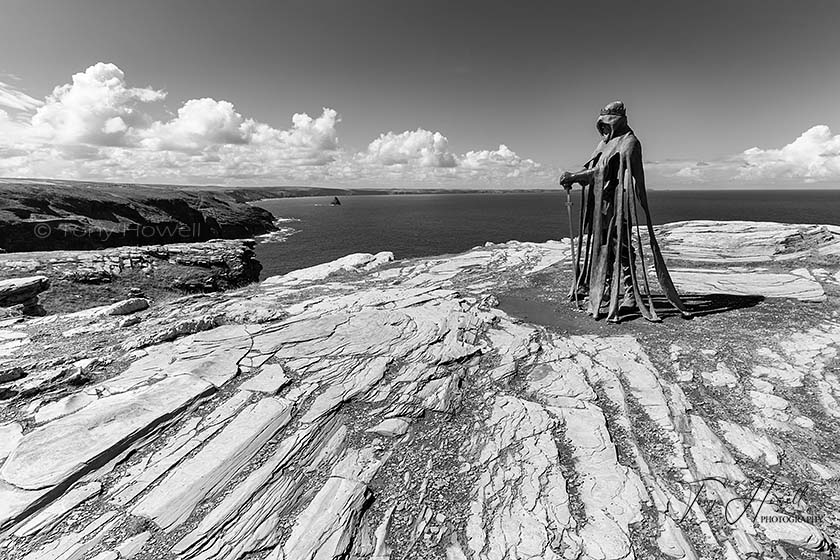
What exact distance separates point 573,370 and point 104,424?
8.07 m

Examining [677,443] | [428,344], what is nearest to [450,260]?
[428,344]

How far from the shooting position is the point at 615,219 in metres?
10.0

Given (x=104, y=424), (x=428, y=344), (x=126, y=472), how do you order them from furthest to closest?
(x=428, y=344), (x=104, y=424), (x=126, y=472)

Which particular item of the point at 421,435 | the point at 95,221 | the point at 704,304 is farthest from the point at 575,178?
the point at 95,221

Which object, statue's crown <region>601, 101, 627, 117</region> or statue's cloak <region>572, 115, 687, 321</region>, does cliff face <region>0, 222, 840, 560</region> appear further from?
statue's crown <region>601, 101, 627, 117</region>

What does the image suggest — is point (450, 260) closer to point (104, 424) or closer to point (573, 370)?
point (573, 370)

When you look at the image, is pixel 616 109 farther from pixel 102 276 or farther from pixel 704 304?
pixel 102 276

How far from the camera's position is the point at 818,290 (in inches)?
442

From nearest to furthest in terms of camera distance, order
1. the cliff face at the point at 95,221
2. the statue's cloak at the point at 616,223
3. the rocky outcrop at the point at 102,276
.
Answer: the statue's cloak at the point at 616,223
the rocky outcrop at the point at 102,276
the cliff face at the point at 95,221

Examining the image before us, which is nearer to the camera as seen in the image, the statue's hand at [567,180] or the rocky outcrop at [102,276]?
the statue's hand at [567,180]

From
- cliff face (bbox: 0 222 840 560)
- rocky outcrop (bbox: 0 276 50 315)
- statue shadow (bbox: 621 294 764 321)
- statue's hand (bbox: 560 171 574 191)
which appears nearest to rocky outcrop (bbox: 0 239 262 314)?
rocky outcrop (bbox: 0 276 50 315)

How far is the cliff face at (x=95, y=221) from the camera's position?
46344 millimetres

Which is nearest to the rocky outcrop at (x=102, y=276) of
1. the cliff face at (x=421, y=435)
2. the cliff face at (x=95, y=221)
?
the cliff face at (x=421, y=435)

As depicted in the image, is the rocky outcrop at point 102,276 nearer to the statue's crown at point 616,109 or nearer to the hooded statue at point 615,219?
the hooded statue at point 615,219
